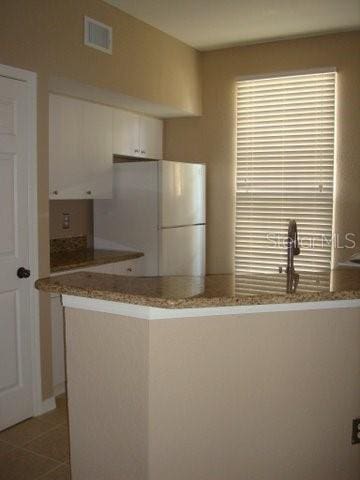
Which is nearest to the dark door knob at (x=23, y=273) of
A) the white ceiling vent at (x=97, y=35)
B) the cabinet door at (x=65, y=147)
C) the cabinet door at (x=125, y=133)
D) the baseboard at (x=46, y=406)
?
the cabinet door at (x=65, y=147)

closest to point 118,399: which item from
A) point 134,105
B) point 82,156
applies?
point 82,156

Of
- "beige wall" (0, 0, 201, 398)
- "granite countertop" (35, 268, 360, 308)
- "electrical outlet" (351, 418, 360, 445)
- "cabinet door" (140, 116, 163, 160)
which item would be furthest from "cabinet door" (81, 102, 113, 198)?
"electrical outlet" (351, 418, 360, 445)

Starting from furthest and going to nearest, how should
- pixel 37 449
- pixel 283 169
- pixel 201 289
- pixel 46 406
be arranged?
pixel 283 169
pixel 46 406
pixel 37 449
pixel 201 289

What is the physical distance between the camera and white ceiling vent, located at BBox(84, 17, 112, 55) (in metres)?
3.52

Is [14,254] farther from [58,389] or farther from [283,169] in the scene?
[283,169]

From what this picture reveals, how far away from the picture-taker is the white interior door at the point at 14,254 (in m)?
2.99

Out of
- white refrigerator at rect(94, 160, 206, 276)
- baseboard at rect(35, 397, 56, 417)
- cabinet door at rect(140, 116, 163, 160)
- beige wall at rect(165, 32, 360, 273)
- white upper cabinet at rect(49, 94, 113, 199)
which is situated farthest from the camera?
cabinet door at rect(140, 116, 163, 160)

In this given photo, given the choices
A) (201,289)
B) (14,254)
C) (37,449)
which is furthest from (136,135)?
(201,289)

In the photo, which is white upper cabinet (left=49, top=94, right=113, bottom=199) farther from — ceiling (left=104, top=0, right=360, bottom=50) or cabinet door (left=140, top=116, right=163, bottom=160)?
ceiling (left=104, top=0, right=360, bottom=50)

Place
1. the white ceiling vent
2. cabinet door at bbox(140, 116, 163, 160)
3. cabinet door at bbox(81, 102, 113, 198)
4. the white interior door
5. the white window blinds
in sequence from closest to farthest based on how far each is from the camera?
the white interior door, the white ceiling vent, cabinet door at bbox(81, 102, 113, 198), the white window blinds, cabinet door at bbox(140, 116, 163, 160)

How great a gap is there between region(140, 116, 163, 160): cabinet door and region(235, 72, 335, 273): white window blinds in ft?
2.56

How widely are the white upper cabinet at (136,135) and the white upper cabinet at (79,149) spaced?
113mm

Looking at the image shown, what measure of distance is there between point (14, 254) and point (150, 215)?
1420mm

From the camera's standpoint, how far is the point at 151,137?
489 cm
